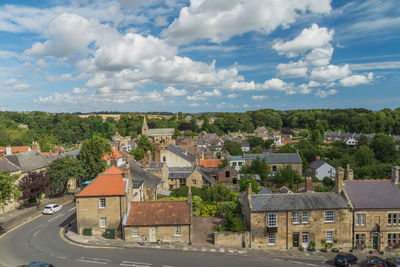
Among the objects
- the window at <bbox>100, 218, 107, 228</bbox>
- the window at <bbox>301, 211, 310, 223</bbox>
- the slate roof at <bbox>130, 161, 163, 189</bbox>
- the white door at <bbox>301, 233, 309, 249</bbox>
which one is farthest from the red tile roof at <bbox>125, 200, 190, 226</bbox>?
the white door at <bbox>301, 233, 309, 249</bbox>

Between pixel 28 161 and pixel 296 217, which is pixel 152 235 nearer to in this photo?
pixel 296 217

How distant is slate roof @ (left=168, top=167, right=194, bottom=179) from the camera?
2087 inches

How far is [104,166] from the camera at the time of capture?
5225 cm

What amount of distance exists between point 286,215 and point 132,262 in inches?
675

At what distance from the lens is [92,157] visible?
50.6 meters

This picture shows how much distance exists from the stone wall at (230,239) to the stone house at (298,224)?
103 cm

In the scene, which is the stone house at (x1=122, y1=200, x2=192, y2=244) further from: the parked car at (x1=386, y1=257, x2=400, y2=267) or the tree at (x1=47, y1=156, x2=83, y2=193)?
the tree at (x1=47, y1=156, x2=83, y2=193)

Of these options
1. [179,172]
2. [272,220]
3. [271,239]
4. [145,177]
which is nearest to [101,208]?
[145,177]

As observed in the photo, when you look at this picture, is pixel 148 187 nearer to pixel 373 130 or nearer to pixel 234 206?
pixel 234 206

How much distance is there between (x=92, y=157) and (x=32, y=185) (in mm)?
12134

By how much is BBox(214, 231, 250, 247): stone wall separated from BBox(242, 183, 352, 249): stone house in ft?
3.39

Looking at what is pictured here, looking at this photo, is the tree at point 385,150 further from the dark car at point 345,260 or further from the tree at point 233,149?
the dark car at point 345,260

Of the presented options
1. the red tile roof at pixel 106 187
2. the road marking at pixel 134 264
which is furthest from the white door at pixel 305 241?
the red tile roof at pixel 106 187

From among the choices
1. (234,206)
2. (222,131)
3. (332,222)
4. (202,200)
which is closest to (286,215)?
(332,222)
